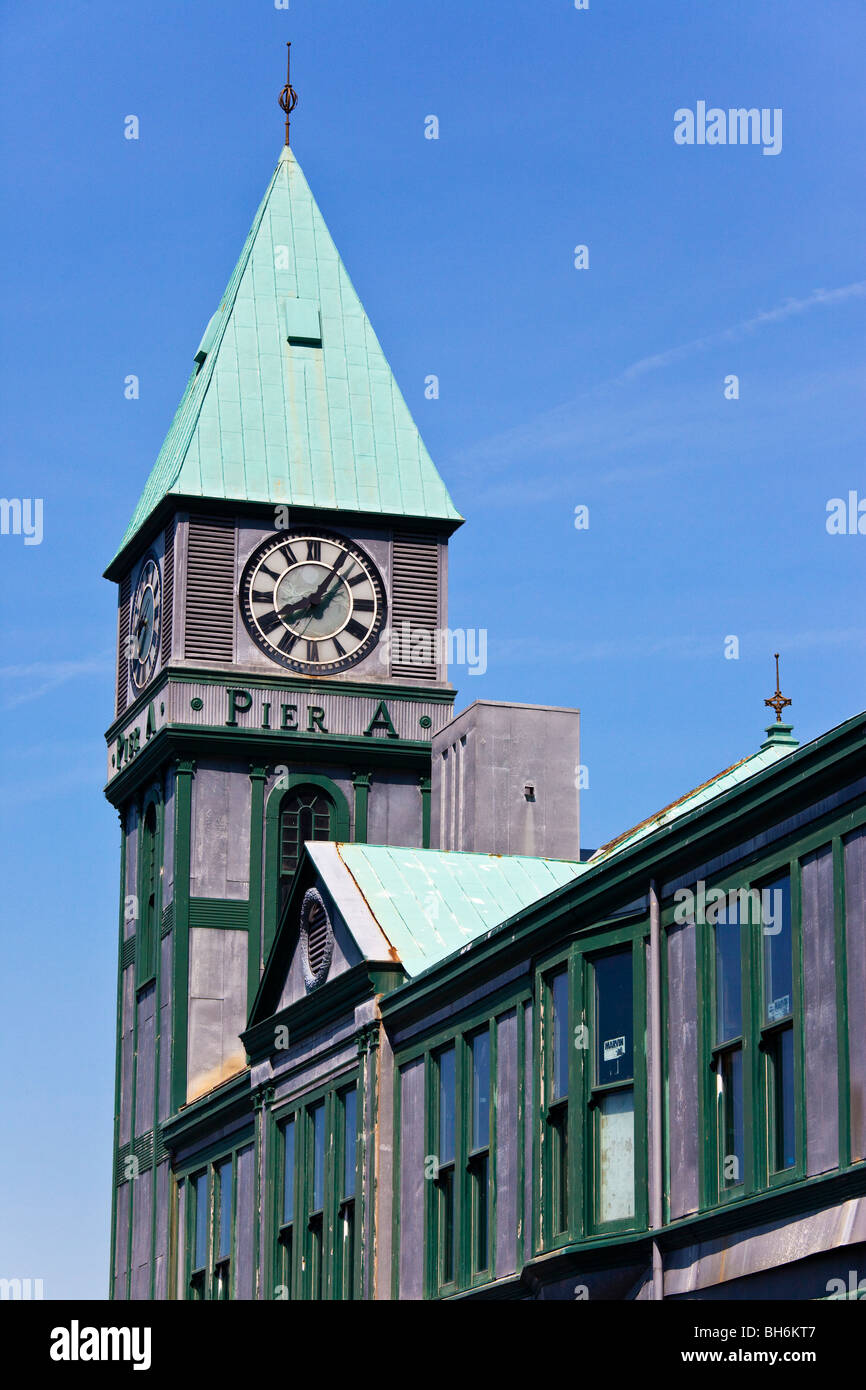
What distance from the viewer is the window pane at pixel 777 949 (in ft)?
92.1

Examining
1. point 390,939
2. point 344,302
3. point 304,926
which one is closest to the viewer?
point 390,939

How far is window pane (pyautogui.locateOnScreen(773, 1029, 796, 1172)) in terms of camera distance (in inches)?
1095

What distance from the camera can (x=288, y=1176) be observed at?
42844 millimetres

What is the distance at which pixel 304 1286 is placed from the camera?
136 ft

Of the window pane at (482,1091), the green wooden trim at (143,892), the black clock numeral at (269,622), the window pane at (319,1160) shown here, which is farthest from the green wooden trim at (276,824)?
the window pane at (482,1091)

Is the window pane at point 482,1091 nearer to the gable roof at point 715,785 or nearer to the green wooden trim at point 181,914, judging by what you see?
the gable roof at point 715,785

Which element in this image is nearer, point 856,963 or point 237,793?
point 856,963

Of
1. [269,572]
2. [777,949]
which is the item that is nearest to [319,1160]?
[777,949]

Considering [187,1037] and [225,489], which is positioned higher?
[225,489]

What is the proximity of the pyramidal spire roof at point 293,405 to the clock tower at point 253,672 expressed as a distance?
0.16 ft

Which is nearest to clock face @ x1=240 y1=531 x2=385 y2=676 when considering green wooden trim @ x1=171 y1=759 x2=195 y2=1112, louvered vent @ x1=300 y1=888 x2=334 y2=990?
green wooden trim @ x1=171 y1=759 x2=195 y2=1112
